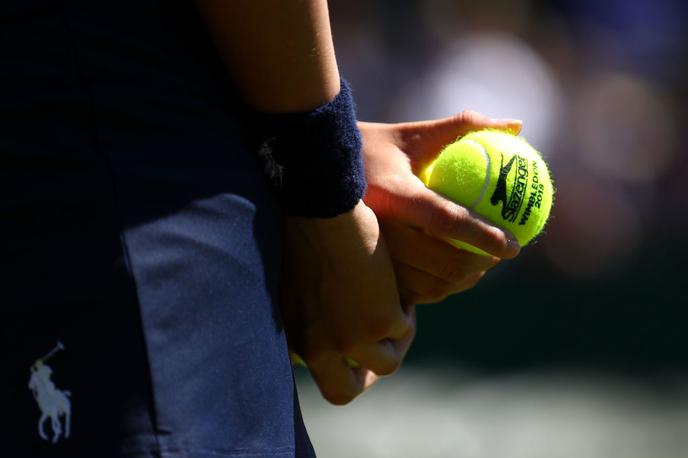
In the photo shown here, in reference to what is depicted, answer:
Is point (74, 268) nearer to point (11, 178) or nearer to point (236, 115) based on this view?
point (11, 178)

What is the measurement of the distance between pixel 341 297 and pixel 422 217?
0.66 feet

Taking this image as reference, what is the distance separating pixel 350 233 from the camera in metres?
1.62

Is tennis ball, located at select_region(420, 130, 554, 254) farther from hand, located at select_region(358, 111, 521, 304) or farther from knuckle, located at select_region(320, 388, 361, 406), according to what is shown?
knuckle, located at select_region(320, 388, 361, 406)

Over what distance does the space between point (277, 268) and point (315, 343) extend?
1.14 feet

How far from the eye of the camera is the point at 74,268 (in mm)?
1264

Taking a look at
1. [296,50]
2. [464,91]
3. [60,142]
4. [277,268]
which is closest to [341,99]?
[296,50]

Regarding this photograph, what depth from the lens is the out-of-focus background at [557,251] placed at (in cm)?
489

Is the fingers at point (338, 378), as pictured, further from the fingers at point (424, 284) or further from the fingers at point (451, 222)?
the fingers at point (451, 222)

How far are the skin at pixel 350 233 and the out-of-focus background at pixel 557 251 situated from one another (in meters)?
2.83

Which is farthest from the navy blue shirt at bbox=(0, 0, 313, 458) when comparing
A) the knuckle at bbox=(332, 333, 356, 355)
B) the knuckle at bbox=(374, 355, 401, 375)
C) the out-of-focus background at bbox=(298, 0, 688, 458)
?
the out-of-focus background at bbox=(298, 0, 688, 458)

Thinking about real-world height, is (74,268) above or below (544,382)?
above

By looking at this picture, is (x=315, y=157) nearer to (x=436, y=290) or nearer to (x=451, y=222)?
(x=451, y=222)

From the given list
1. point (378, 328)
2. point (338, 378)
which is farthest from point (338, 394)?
point (378, 328)

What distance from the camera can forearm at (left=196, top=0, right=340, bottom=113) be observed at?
140 centimetres
